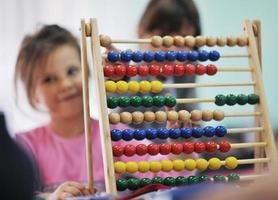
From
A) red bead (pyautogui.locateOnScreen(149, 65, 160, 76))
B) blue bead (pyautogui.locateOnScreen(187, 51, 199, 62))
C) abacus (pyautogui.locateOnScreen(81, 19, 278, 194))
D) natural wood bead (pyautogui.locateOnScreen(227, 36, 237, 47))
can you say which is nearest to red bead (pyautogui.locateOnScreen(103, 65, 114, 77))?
abacus (pyautogui.locateOnScreen(81, 19, 278, 194))

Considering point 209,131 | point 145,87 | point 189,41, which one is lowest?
point 209,131

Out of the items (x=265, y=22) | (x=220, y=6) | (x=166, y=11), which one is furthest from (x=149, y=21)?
(x=265, y=22)

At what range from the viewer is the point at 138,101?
1.14 m

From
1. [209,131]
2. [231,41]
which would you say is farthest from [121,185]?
[231,41]

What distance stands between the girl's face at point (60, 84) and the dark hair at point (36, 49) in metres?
0.02

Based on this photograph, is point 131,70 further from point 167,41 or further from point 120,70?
point 167,41

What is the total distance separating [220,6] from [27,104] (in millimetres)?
776

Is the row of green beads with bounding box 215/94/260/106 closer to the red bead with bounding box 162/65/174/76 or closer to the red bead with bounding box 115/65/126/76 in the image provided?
the red bead with bounding box 162/65/174/76

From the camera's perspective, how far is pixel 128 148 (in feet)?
3.65

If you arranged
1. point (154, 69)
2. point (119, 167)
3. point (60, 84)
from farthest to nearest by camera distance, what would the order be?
point (60, 84) < point (154, 69) < point (119, 167)

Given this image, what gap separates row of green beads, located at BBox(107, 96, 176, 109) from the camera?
1118 mm

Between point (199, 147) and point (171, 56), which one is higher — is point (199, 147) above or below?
below

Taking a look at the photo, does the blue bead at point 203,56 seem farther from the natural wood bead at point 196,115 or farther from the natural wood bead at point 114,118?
the natural wood bead at point 114,118

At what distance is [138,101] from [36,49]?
0.67m
